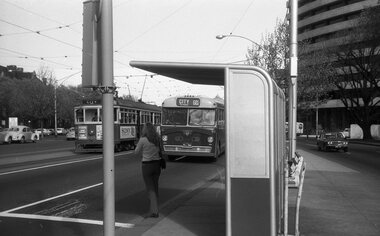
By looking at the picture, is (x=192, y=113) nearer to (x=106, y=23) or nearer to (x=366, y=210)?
(x=366, y=210)

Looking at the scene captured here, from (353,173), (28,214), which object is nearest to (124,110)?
(353,173)

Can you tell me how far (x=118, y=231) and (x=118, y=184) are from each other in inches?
222

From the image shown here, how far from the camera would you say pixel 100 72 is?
15.5 ft

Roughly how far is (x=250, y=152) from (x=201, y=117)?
1507 cm

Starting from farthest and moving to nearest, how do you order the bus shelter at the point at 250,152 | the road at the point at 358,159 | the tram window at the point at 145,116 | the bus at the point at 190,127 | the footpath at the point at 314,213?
1. the tram window at the point at 145,116
2. the bus at the point at 190,127
3. the road at the point at 358,159
4. the footpath at the point at 314,213
5. the bus shelter at the point at 250,152

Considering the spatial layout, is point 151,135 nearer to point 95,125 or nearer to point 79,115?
point 95,125

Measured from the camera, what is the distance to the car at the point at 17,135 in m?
47.4

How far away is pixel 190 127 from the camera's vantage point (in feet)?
67.5

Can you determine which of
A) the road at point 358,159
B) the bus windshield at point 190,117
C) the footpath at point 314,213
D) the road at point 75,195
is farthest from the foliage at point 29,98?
the footpath at point 314,213

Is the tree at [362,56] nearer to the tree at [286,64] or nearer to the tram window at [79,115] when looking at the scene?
the tree at [286,64]

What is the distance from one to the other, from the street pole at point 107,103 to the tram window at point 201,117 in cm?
1596

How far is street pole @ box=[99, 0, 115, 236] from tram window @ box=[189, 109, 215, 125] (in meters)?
16.0

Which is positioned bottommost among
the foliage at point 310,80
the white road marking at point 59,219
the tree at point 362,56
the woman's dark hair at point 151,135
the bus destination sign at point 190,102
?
the white road marking at point 59,219

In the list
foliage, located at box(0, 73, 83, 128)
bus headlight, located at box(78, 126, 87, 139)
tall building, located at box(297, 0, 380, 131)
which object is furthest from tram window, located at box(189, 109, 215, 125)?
tall building, located at box(297, 0, 380, 131)
